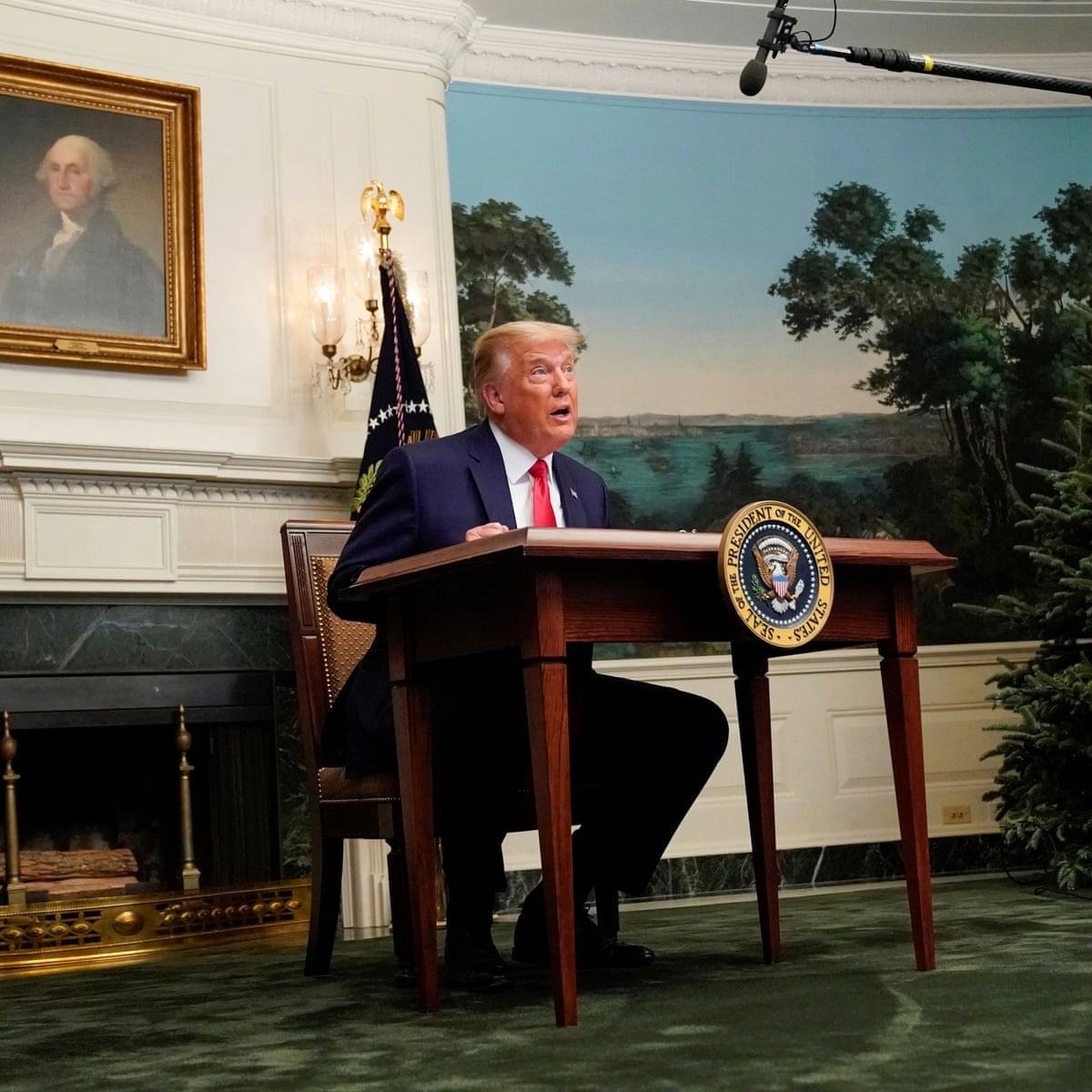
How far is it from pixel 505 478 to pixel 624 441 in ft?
10.5

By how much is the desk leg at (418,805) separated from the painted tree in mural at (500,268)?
137 inches

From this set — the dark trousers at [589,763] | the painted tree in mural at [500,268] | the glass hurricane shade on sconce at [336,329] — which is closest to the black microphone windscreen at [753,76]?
the dark trousers at [589,763]

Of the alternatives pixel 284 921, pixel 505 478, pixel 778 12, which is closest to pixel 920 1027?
pixel 505 478

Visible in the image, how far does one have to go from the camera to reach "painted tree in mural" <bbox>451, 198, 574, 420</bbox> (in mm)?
6105

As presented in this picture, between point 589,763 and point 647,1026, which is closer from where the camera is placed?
point 647,1026

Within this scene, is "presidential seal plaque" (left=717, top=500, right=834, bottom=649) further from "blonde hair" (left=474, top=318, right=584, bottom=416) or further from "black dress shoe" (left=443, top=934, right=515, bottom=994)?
"black dress shoe" (left=443, top=934, right=515, bottom=994)

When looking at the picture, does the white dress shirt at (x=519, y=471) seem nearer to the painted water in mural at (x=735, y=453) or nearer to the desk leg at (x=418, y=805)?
the desk leg at (x=418, y=805)

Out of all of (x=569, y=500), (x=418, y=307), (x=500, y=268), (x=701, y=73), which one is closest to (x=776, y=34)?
(x=569, y=500)

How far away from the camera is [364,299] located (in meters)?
5.56

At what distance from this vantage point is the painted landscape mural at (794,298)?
246 inches

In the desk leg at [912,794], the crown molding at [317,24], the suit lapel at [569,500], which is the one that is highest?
the crown molding at [317,24]

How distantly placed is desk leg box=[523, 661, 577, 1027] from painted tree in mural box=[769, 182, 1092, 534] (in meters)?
4.41

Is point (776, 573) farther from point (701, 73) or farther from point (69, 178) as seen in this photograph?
point (701, 73)

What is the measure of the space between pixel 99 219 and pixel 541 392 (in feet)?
9.76
